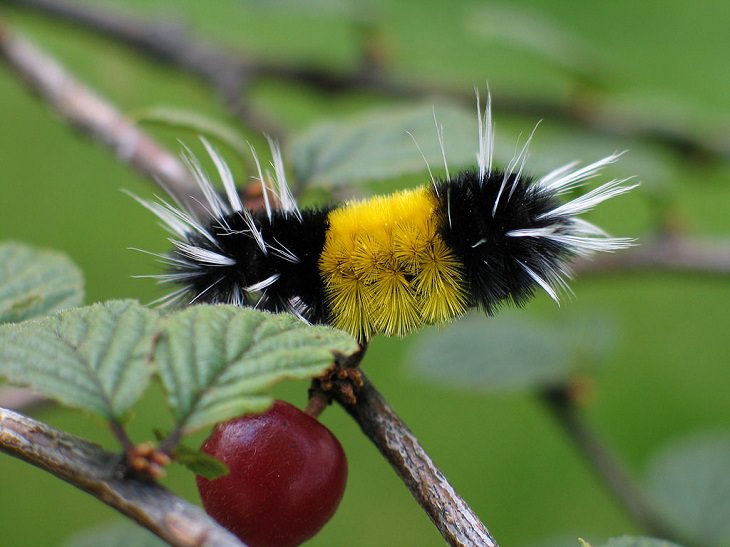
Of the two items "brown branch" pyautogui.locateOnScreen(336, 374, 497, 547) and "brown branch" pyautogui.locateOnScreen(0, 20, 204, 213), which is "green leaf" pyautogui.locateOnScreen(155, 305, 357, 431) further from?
"brown branch" pyautogui.locateOnScreen(0, 20, 204, 213)

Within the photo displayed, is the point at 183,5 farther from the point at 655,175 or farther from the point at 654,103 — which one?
the point at 655,175

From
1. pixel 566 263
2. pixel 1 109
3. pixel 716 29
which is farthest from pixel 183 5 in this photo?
pixel 566 263

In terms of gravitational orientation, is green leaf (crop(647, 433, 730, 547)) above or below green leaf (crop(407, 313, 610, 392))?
Answer: below

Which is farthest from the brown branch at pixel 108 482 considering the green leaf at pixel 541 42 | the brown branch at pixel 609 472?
the green leaf at pixel 541 42

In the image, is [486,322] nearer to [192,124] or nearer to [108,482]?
[192,124]

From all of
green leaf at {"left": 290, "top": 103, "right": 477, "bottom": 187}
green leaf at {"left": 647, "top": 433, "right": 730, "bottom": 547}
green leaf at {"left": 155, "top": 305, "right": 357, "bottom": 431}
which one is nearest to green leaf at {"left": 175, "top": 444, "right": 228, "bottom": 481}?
green leaf at {"left": 155, "top": 305, "right": 357, "bottom": 431}

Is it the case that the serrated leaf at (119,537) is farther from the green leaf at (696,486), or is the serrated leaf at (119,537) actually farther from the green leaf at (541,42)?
the green leaf at (541,42)
